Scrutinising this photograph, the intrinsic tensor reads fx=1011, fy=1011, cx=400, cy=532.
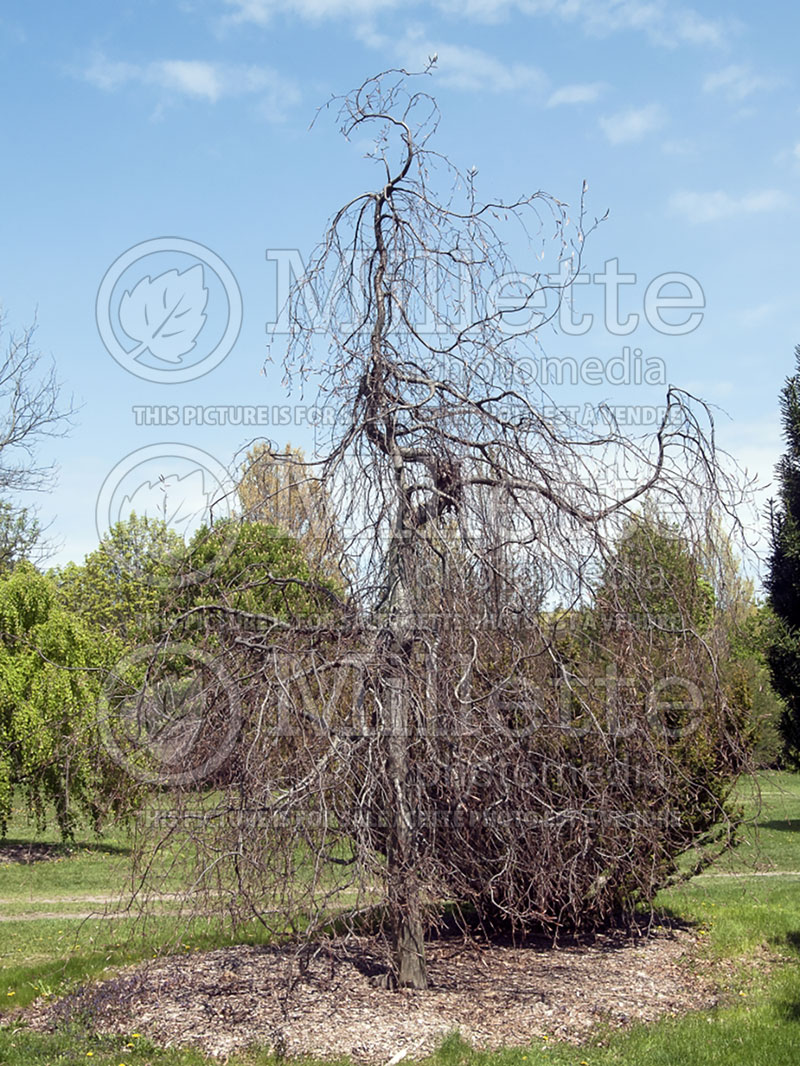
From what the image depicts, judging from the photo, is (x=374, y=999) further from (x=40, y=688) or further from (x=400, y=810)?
(x=40, y=688)

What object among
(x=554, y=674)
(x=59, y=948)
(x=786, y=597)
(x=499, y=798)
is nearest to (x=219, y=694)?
(x=499, y=798)

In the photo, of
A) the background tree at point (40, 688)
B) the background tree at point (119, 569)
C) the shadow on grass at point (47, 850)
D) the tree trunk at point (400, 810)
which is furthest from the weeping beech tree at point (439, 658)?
the background tree at point (119, 569)

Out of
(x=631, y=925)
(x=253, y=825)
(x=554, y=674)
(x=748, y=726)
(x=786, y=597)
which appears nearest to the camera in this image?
(x=253, y=825)

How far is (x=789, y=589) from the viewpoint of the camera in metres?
16.6

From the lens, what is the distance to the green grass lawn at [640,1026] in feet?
17.0

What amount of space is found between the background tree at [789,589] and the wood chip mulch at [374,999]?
32.2 ft

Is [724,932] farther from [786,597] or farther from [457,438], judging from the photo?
[786,597]

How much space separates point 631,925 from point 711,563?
145 inches

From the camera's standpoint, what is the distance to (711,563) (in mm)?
5480

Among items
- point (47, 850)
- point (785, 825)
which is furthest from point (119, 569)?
point (785, 825)

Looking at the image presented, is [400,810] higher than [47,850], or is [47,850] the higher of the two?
[400,810]

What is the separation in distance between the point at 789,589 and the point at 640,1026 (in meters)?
12.2

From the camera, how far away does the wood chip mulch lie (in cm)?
539

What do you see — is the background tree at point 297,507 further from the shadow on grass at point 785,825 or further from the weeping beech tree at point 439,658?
the shadow on grass at point 785,825
